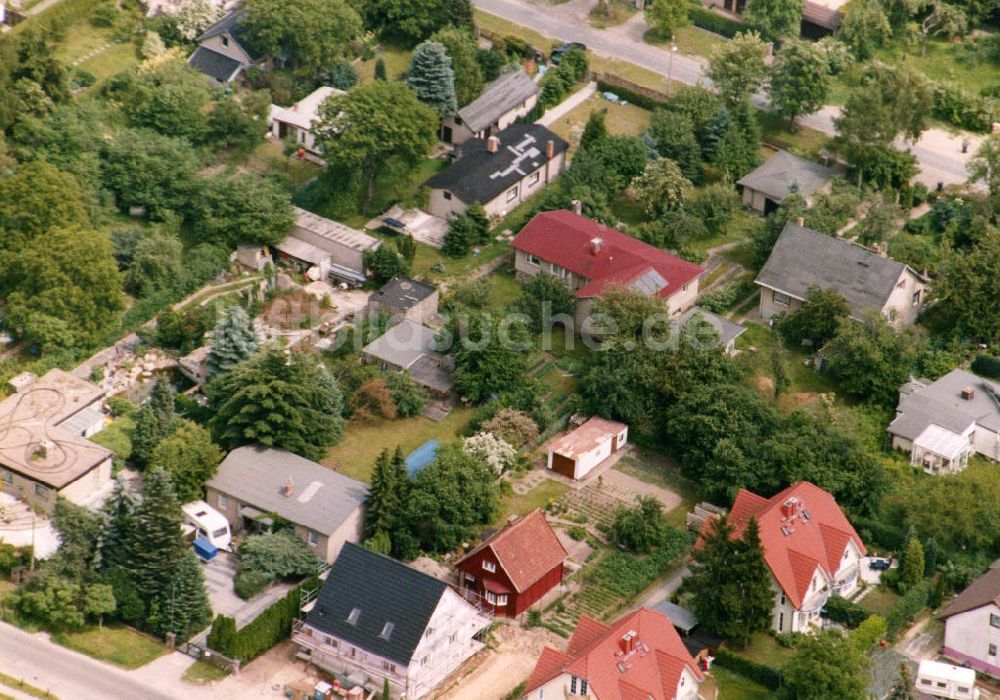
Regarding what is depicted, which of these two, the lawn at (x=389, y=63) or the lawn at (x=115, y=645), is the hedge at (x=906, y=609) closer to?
the lawn at (x=115, y=645)

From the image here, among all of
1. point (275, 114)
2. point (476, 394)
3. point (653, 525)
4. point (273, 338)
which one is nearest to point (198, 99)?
point (275, 114)

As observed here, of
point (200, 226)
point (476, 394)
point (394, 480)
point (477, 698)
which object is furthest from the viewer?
point (200, 226)

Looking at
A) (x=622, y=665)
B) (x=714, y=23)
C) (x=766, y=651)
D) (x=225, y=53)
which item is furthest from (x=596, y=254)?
(x=622, y=665)

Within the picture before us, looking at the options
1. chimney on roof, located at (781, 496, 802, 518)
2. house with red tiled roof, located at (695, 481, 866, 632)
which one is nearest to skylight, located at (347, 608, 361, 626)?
house with red tiled roof, located at (695, 481, 866, 632)

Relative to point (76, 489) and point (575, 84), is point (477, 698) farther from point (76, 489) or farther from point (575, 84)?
point (575, 84)

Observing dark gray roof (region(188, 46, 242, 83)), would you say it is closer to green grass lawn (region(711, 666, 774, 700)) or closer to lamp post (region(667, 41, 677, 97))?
lamp post (region(667, 41, 677, 97))

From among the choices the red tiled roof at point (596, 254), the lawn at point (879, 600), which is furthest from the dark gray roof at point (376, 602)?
the red tiled roof at point (596, 254)

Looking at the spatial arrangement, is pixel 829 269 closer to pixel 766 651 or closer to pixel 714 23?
pixel 766 651
